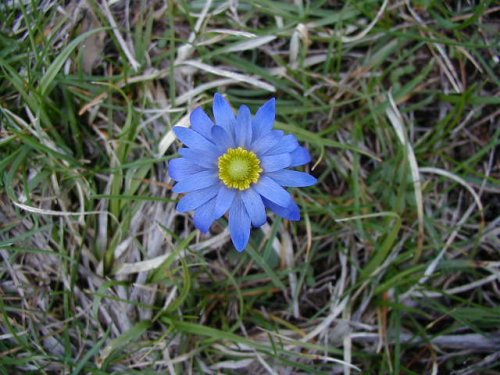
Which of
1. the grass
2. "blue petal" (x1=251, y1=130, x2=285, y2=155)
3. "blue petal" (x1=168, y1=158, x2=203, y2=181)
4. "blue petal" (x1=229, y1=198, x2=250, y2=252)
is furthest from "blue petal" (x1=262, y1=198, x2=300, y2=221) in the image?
the grass

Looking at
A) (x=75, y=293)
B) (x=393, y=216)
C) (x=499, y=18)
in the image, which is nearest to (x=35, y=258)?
(x=75, y=293)

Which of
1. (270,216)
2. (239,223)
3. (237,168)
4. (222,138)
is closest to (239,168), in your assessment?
(237,168)

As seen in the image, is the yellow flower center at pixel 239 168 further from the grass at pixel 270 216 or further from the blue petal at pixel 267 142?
the grass at pixel 270 216

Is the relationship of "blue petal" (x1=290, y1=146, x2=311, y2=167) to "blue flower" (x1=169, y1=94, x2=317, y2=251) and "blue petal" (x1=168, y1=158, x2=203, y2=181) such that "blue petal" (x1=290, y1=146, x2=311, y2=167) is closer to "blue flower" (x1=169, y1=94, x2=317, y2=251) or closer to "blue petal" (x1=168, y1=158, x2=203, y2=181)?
"blue flower" (x1=169, y1=94, x2=317, y2=251)

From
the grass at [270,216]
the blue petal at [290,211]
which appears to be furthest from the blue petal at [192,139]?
the grass at [270,216]

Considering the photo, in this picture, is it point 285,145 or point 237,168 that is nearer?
point 285,145

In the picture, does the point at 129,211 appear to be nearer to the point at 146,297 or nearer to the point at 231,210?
the point at 146,297

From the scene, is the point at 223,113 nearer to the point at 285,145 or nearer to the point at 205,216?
the point at 285,145
